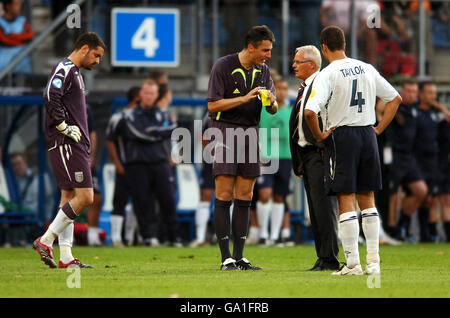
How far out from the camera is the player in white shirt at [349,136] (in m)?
9.52

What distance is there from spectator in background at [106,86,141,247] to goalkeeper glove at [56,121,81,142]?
6632 mm

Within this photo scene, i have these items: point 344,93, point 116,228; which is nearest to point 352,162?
point 344,93

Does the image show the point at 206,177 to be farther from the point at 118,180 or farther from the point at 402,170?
the point at 402,170

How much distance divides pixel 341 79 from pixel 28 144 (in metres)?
10.5

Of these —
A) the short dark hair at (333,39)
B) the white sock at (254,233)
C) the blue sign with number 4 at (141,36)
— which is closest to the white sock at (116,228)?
the white sock at (254,233)

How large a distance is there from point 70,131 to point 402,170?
8.55 metres

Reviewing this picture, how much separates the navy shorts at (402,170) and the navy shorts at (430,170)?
14.5 inches

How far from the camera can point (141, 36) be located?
20.0 meters

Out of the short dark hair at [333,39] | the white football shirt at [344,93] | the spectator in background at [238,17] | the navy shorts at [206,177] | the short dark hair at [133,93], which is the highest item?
the spectator in background at [238,17]

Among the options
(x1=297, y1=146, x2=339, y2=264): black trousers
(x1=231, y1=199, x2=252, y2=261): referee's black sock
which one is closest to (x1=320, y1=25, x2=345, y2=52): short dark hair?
(x1=297, y1=146, x2=339, y2=264): black trousers

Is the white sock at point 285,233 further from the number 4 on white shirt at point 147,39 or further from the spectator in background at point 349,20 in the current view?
the spectator in background at point 349,20

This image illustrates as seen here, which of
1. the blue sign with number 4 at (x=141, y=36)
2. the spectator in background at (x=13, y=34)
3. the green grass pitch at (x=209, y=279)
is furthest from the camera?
the spectator in background at (x=13, y=34)
